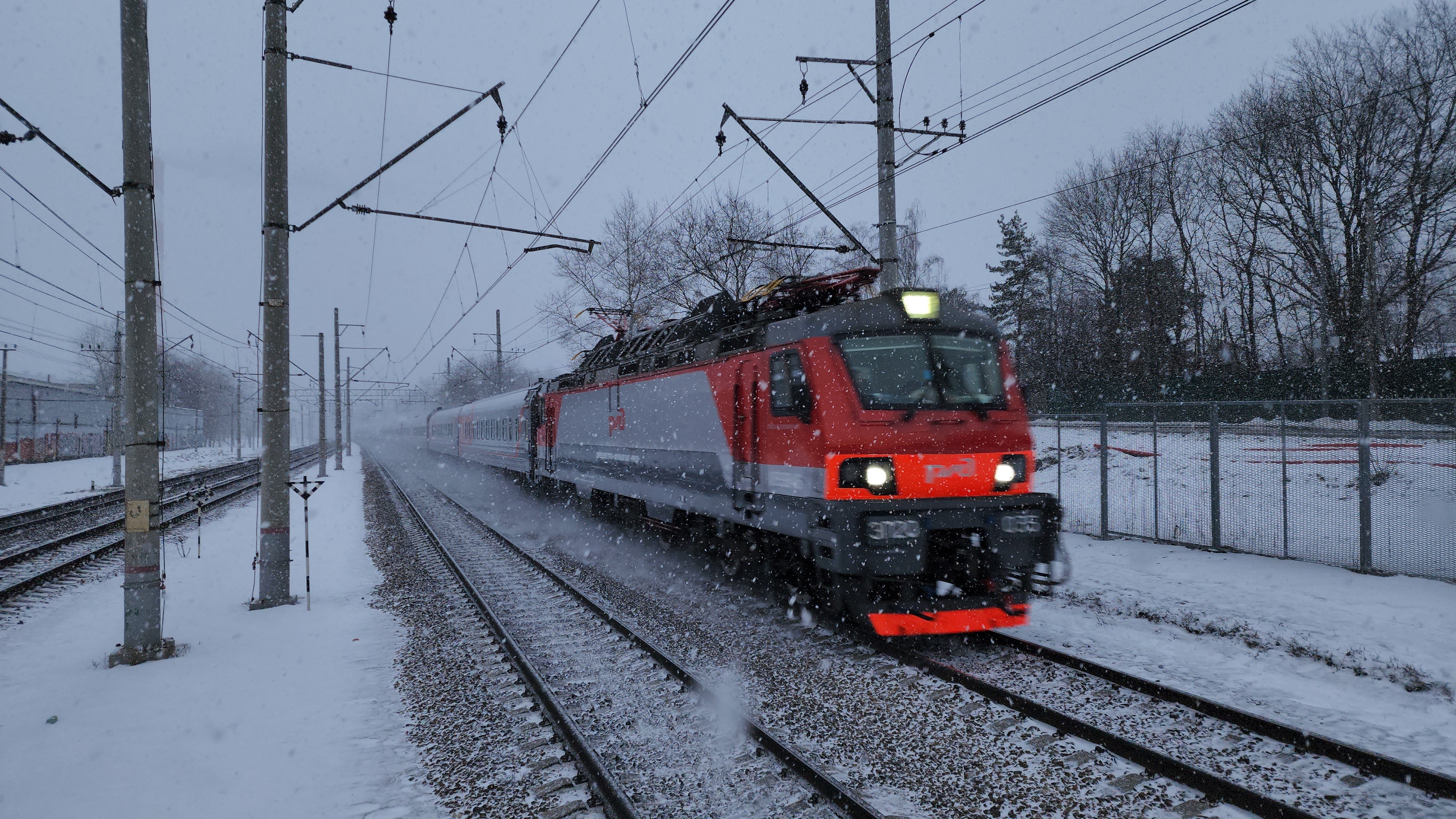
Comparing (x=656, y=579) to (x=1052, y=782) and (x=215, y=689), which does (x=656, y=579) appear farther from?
(x=1052, y=782)

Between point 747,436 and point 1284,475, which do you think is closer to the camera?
point 747,436

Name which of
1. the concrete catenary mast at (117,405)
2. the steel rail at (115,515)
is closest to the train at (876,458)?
the steel rail at (115,515)

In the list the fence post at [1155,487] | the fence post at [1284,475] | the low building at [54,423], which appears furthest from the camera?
the low building at [54,423]

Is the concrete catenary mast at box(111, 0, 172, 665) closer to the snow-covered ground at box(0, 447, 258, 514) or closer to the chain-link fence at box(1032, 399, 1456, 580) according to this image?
the chain-link fence at box(1032, 399, 1456, 580)

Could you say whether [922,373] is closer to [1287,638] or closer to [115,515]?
[1287,638]

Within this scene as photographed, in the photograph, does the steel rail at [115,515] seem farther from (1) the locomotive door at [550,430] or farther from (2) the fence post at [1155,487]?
(2) the fence post at [1155,487]

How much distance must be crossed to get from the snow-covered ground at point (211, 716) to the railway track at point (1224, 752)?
12.4 feet

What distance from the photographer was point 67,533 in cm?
1409

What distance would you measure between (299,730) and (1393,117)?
31898 millimetres

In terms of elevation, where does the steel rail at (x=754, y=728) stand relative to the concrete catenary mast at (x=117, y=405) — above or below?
below

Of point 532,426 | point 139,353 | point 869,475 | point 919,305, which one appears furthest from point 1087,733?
point 532,426

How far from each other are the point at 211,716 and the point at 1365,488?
11.2 m

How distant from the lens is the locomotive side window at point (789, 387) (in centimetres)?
653

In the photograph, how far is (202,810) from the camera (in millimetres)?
3904
